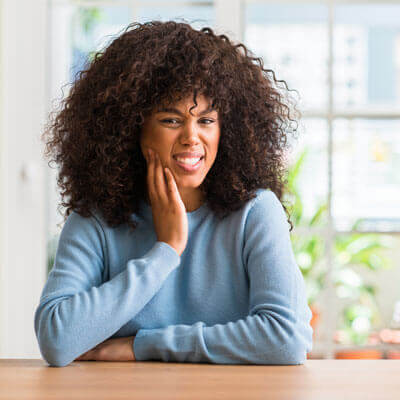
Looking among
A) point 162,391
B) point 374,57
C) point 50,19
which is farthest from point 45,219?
point 162,391

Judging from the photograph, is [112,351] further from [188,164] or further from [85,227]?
[188,164]

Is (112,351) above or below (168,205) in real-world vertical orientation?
below

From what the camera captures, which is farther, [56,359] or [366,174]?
[366,174]

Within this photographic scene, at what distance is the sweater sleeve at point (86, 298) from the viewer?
1.16 metres

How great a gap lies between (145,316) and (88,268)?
6.0 inches

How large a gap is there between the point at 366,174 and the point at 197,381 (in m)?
2.03

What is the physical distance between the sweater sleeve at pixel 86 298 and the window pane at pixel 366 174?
63.9 inches

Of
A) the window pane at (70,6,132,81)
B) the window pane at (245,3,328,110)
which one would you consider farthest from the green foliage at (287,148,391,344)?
the window pane at (70,6,132,81)

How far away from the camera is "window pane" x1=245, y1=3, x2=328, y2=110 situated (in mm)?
2766

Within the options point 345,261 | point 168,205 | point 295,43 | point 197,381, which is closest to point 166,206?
point 168,205

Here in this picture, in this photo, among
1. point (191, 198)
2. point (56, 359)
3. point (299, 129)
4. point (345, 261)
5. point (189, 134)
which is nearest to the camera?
point (56, 359)

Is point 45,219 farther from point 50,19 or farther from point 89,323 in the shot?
point 89,323

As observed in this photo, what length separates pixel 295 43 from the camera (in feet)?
9.34

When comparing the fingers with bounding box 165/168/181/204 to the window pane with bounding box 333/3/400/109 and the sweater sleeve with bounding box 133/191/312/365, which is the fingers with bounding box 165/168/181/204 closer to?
the sweater sleeve with bounding box 133/191/312/365
